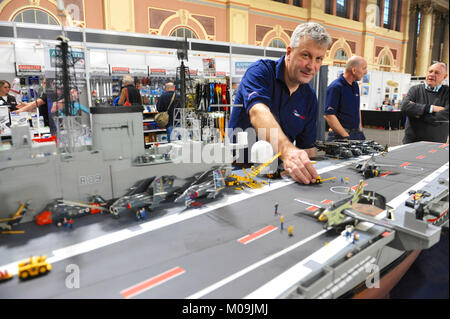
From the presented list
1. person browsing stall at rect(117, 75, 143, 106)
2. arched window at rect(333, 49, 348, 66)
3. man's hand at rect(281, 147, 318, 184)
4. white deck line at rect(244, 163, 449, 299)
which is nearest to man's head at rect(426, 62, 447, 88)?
man's hand at rect(281, 147, 318, 184)

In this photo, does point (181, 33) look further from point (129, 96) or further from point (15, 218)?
point (15, 218)

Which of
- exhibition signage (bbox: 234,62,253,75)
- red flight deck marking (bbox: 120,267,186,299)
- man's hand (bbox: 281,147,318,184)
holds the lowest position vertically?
red flight deck marking (bbox: 120,267,186,299)

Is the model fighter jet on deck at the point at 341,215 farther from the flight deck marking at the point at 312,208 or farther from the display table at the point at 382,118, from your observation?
the display table at the point at 382,118

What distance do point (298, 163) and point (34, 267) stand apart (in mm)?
2229

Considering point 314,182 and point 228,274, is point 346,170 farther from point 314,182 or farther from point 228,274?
point 228,274

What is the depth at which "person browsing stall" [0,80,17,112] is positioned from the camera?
6.56 meters

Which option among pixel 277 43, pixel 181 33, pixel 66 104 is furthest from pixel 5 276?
pixel 277 43

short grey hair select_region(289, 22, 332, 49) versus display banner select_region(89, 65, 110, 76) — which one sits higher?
display banner select_region(89, 65, 110, 76)

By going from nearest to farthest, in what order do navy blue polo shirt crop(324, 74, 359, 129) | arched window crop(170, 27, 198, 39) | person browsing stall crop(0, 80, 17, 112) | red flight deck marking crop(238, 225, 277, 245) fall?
red flight deck marking crop(238, 225, 277, 245), navy blue polo shirt crop(324, 74, 359, 129), person browsing stall crop(0, 80, 17, 112), arched window crop(170, 27, 198, 39)

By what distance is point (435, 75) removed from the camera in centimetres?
475

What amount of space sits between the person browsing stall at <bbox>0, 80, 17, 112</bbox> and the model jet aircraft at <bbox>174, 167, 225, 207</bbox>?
19.8 feet

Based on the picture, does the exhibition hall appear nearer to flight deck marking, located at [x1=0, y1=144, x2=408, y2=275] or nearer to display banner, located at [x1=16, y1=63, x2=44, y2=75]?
flight deck marking, located at [x1=0, y1=144, x2=408, y2=275]

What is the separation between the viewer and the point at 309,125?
4078mm
